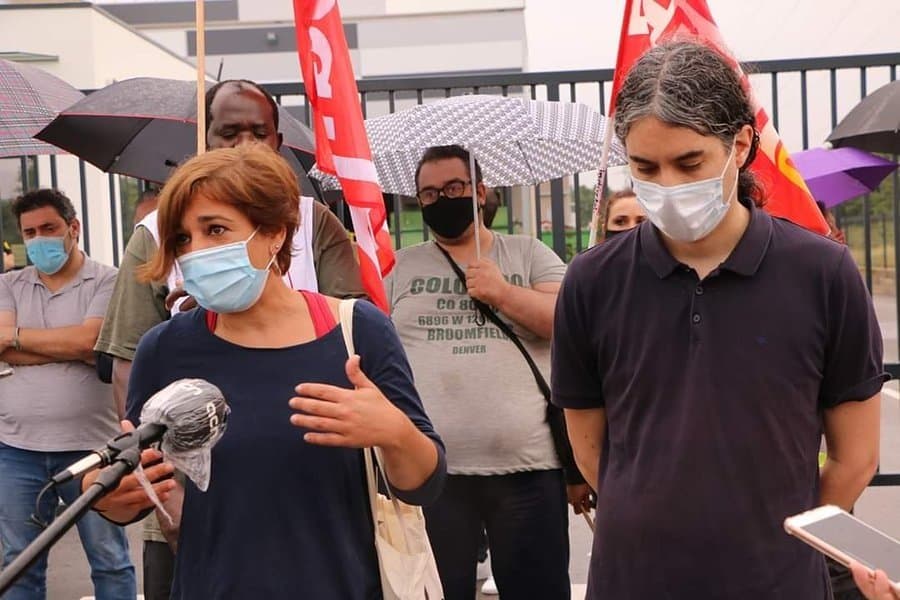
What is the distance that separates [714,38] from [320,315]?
1.98 metres

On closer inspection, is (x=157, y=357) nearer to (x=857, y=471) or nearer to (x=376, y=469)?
(x=376, y=469)

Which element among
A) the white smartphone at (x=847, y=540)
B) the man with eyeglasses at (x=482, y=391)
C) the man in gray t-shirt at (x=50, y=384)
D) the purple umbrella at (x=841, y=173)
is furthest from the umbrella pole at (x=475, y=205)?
the white smartphone at (x=847, y=540)

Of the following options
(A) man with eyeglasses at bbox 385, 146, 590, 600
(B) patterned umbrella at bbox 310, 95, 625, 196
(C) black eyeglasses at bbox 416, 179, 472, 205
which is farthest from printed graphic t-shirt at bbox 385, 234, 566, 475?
(B) patterned umbrella at bbox 310, 95, 625, 196

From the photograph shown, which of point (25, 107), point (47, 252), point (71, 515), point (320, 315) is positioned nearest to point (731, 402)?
point (320, 315)

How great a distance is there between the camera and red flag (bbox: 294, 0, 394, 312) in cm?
395

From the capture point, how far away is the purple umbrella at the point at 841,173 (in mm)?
5723

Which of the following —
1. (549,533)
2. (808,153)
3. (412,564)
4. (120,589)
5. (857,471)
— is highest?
(808,153)

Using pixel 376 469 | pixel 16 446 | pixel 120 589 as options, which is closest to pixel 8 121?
pixel 16 446

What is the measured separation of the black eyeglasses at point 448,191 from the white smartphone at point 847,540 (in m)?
Answer: 2.57

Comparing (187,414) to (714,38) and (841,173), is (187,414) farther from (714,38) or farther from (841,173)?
(841,173)

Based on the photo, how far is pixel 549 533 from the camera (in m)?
4.04

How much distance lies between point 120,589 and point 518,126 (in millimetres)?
2744

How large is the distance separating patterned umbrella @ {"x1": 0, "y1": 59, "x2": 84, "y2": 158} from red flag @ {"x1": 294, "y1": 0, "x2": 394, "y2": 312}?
5.75ft

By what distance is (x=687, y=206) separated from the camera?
2.33 meters
